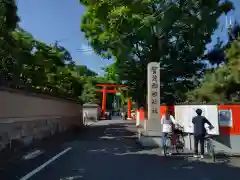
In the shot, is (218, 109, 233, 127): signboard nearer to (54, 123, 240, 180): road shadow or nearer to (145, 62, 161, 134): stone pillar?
Answer: (54, 123, 240, 180): road shadow

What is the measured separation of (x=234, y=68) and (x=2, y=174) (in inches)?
488

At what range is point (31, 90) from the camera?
16047 mm

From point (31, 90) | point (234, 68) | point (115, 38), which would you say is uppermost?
point (115, 38)

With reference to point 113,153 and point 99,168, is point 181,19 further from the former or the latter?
point 99,168

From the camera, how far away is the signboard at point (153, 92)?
17.0 metres

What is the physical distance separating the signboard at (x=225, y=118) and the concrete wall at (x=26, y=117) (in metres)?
7.99

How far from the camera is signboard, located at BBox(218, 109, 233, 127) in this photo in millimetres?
13078

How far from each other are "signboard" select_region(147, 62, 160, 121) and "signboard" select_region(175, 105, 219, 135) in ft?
4.17

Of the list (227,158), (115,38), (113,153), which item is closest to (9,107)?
(113,153)

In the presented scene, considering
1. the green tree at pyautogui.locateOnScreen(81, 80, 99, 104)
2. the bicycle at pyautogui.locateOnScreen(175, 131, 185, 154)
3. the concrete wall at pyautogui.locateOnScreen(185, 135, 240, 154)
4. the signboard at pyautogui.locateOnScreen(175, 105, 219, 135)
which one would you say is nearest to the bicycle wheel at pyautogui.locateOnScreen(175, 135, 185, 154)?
the bicycle at pyautogui.locateOnScreen(175, 131, 185, 154)

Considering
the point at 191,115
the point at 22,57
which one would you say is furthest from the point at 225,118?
the point at 22,57

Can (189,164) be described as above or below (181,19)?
below

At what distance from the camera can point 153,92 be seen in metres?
17.3

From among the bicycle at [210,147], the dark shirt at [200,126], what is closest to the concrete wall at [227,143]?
the bicycle at [210,147]
